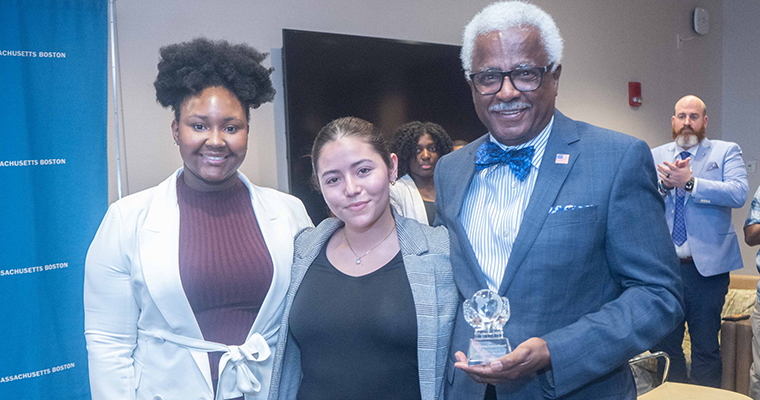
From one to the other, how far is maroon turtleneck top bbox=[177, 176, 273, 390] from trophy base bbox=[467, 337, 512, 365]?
79cm

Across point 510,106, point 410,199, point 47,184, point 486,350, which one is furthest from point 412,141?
point 486,350

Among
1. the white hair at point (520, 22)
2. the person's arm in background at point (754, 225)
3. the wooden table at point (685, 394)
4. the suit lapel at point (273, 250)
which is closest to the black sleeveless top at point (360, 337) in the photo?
the suit lapel at point (273, 250)

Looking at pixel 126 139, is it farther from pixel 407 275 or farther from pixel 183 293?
pixel 407 275

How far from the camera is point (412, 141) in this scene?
166 inches

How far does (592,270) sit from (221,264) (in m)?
1.12

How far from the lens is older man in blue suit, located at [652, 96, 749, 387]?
12.4 ft

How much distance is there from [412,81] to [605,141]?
10.8 feet

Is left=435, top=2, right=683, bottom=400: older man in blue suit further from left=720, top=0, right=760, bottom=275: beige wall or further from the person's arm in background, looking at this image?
left=720, top=0, right=760, bottom=275: beige wall

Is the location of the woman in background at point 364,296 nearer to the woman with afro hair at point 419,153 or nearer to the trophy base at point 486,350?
the trophy base at point 486,350

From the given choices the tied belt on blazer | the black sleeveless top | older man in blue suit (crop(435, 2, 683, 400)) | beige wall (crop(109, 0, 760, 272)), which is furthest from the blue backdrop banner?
older man in blue suit (crop(435, 2, 683, 400))

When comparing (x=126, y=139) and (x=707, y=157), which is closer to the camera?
(x=126, y=139)

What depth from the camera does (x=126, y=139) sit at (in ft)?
11.2

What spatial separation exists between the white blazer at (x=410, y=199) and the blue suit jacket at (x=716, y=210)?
1.73m

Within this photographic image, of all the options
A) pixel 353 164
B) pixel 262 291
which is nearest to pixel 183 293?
pixel 262 291
